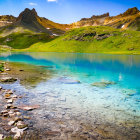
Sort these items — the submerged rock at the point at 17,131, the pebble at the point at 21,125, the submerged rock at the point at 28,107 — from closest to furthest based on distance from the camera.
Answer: the submerged rock at the point at 17,131
the pebble at the point at 21,125
the submerged rock at the point at 28,107

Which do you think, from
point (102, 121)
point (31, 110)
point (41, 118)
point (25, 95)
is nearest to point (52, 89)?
point (25, 95)

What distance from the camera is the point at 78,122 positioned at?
13352 mm

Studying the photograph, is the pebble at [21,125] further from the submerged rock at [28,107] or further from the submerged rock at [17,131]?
the submerged rock at [28,107]

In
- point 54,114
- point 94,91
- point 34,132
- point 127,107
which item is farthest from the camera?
point 94,91

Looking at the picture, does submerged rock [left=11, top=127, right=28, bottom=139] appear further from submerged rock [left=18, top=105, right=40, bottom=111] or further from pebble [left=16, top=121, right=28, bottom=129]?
submerged rock [left=18, top=105, right=40, bottom=111]

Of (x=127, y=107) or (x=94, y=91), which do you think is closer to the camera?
(x=127, y=107)

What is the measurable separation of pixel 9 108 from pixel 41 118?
377 cm

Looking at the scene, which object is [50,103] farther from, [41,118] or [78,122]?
[78,122]

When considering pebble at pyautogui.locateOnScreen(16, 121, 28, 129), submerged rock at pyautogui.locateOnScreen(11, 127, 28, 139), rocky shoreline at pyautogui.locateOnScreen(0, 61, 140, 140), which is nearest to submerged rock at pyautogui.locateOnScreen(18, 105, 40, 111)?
rocky shoreline at pyautogui.locateOnScreen(0, 61, 140, 140)

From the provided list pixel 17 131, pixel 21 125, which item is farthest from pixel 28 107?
pixel 17 131

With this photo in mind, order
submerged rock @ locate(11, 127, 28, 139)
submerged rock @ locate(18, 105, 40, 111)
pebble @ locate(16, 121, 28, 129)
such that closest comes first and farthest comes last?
1. submerged rock @ locate(11, 127, 28, 139)
2. pebble @ locate(16, 121, 28, 129)
3. submerged rock @ locate(18, 105, 40, 111)

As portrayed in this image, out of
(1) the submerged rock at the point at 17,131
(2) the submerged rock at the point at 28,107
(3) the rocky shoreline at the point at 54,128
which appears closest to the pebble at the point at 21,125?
(3) the rocky shoreline at the point at 54,128

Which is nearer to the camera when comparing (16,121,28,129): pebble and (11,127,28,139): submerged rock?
(11,127,28,139): submerged rock

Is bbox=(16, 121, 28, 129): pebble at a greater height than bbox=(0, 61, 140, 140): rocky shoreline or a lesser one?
greater
